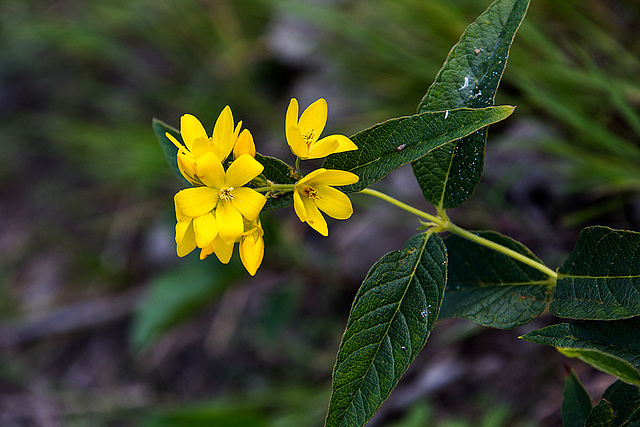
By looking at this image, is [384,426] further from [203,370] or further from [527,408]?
[203,370]

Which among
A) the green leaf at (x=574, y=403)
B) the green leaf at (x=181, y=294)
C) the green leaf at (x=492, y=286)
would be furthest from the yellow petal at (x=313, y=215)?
the green leaf at (x=181, y=294)

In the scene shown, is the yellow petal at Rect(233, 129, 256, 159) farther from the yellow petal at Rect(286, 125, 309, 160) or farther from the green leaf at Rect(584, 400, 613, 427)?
the green leaf at Rect(584, 400, 613, 427)

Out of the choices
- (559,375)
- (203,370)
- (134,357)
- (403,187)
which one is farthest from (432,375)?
(134,357)

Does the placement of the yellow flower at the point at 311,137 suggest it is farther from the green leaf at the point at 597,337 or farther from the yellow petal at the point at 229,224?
the green leaf at the point at 597,337

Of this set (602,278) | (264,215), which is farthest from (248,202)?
(264,215)

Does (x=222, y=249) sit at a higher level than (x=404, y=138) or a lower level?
lower

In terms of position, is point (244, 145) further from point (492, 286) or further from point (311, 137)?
point (492, 286)
